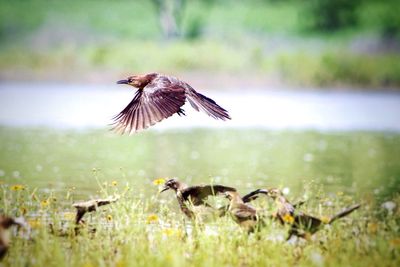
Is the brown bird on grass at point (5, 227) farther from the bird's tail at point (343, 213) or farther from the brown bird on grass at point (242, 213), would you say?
the bird's tail at point (343, 213)

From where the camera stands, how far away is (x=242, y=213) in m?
6.46

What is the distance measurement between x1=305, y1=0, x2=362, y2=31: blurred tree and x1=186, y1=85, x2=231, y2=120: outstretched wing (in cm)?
3018

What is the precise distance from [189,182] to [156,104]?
13.3 feet

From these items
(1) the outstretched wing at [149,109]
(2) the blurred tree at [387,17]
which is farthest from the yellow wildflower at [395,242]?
(2) the blurred tree at [387,17]

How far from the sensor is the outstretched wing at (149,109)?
7.01 meters

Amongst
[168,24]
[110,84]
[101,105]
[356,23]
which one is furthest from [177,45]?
[101,105]

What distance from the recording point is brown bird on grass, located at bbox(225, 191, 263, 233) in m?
6.45

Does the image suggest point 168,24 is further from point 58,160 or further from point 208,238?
point 208,238

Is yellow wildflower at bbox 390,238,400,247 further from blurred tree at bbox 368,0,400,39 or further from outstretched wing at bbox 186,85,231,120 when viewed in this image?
blurred tree at bbox 368,0,400,39

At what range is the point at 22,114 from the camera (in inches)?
861

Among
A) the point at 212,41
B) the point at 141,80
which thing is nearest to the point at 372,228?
the point at 141,80

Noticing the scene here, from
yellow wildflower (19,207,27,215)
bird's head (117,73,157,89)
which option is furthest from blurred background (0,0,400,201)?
yellow wildflower (19,207,27,215)

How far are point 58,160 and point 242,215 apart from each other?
24.0 ft

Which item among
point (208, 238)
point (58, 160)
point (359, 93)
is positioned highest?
point (359, 93)
